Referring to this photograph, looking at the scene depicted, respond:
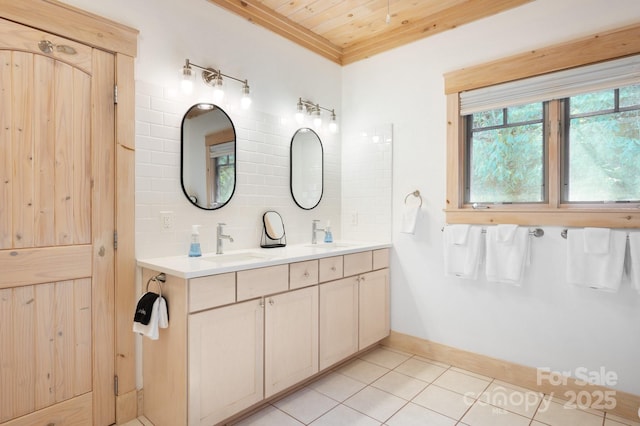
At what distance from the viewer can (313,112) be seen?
10.6 ft

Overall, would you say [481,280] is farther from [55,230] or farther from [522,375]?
[55,230]

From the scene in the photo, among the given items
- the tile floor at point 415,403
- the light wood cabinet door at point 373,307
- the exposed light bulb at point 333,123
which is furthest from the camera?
the exposed light bulb at point 333,123

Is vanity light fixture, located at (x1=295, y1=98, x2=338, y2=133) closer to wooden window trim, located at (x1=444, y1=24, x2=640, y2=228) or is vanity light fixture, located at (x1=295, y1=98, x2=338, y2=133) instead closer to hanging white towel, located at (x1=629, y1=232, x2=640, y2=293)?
wooden window trim, located at (x1=444, y1=24, x2=640, y2=228)

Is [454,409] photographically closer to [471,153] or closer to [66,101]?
[471,153]

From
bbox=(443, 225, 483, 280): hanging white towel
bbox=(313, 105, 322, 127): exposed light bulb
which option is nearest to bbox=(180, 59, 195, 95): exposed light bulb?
bbox=(313, 105, 322, 127): exposed light bulb

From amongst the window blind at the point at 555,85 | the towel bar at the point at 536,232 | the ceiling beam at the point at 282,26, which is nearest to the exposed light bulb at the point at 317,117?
the ceiling beam at the point at 282,26

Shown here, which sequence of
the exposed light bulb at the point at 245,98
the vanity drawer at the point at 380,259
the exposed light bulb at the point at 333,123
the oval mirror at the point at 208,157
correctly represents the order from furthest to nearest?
the exposed light bulb at the point at 333,123 < the vanity drawer at the point at 380,259 < the exposed light bulb at the point at 245,98 < the oval mirror at the point at 208,157

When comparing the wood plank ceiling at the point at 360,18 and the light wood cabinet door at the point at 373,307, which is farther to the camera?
the light wood cabinet door at the point at 373,307

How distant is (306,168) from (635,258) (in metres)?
2.34

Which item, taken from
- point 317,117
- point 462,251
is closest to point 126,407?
point 462,251

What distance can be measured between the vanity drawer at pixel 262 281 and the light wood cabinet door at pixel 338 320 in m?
0.40

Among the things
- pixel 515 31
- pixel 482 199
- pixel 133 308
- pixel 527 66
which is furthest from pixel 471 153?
pixel 133 308

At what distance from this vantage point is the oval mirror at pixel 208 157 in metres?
2.36

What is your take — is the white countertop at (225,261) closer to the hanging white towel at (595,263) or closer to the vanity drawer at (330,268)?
the vanity drawer at (330,268)
